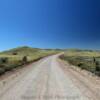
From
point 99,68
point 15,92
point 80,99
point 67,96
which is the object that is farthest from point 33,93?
point 99,68

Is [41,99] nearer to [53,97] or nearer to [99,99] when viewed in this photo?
[53,97]

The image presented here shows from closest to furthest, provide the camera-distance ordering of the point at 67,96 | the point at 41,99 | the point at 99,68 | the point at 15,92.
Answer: the point at 41,99 → the point at 67,96 → the point at 15,92 → the point at 99,68

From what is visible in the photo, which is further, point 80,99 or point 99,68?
point 99,68

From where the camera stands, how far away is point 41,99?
10.2m

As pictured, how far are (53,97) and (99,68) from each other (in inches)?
696

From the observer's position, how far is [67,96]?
436 inches

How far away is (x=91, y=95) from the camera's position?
11258 millimetres

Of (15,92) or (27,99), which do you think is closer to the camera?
(27,99)

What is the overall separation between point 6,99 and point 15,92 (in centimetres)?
173

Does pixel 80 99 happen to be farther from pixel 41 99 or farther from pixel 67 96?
pixel 41 99


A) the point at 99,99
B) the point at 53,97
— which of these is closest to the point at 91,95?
the point at 99,99

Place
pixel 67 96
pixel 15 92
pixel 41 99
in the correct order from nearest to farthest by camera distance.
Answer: pixel 41 99 < pixel 67 96 < pixel 15 92

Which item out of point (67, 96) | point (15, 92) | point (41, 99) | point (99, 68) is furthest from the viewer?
point (99, 68)

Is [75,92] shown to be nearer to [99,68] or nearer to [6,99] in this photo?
[6,99]
